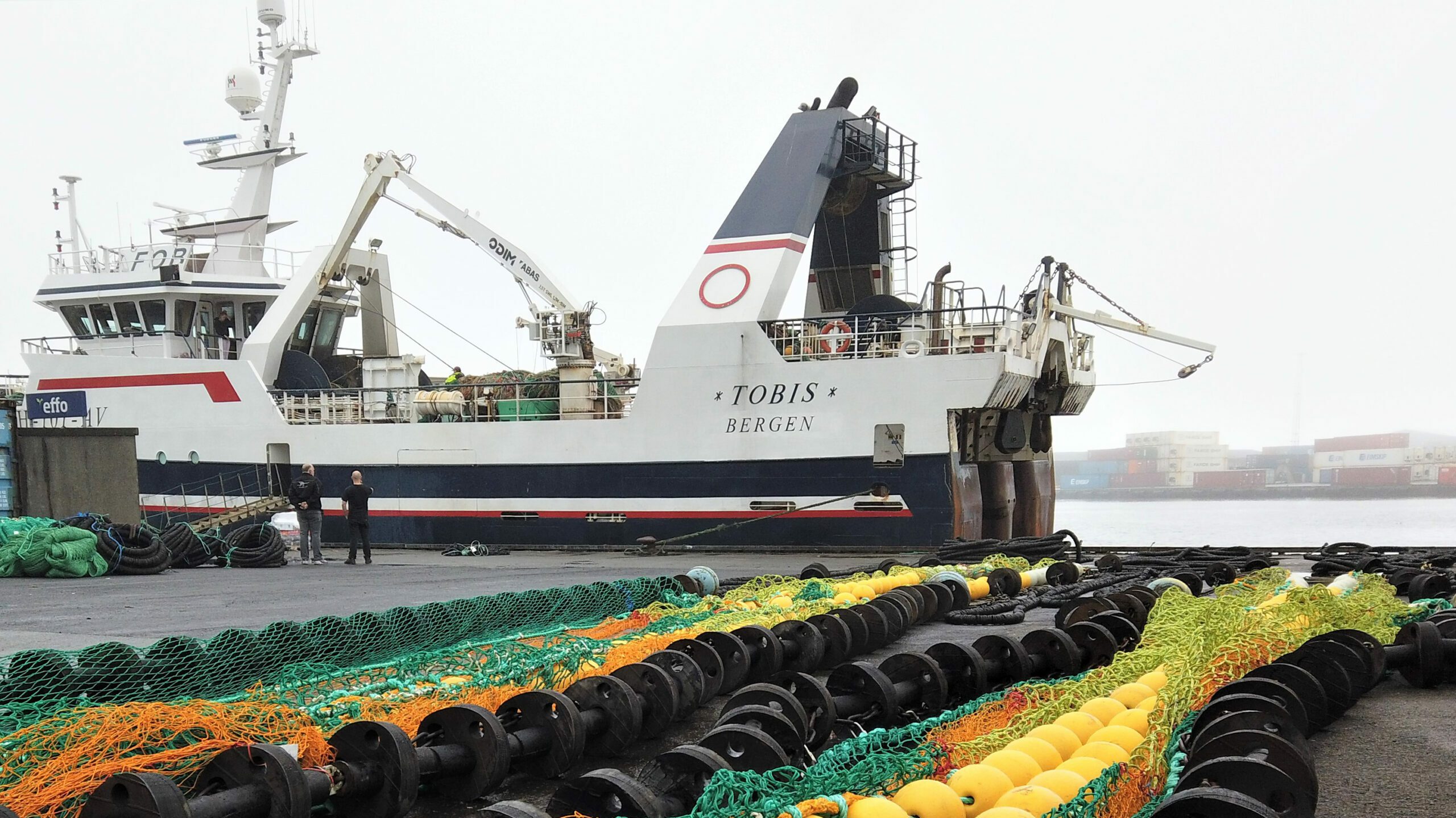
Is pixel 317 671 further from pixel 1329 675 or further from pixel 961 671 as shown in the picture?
pixel 1329 675

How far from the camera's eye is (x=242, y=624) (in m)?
6.84

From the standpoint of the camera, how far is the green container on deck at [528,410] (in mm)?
16188

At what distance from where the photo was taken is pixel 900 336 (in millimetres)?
14805

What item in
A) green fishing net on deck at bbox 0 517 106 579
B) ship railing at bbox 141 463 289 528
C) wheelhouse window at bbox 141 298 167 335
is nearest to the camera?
green fishing net on deck at bbox 0 517 106 579

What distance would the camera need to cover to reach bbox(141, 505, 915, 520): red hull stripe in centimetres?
1397

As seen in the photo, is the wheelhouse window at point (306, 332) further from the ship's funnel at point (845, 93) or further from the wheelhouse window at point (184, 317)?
the ship's funnel at point (845, 93)

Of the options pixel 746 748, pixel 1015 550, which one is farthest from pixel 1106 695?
pixel 1015 550

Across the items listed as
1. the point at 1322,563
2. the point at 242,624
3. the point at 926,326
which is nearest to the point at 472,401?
the point at 926,326

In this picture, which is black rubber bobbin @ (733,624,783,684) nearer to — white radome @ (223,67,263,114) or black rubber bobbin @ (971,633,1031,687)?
black rubber bobbin @ (971,633,1031,687)

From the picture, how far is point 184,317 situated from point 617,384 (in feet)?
27.7

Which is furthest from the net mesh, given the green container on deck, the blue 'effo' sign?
the blue 'effo' sign

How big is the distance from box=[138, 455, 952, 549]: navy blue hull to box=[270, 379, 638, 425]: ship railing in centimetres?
85

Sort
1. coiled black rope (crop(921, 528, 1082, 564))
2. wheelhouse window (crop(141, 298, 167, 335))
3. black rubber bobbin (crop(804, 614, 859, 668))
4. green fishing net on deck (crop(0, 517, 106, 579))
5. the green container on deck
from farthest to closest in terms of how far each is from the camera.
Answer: wheelhouse window (crop(141, 298, 167, 335)) < the green container on deck < green fishing net on deck (crop(0, 517, 106, 579)) < coiled black rope (crop(921, 528, 1082, 564)) < black rubber bobbin (crop(804, 614, 859, 668))

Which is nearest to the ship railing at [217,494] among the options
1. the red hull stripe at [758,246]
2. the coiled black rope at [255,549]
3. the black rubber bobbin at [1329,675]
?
the coiled black rope at [255,549]
